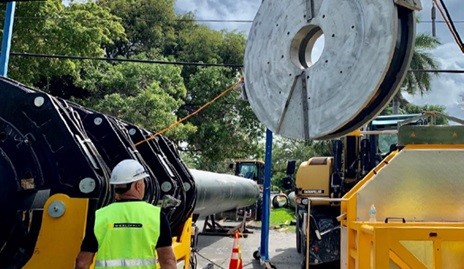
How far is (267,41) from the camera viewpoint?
429 cm

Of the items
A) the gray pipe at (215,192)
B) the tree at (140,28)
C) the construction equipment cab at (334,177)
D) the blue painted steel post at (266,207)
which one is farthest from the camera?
the tree at (140,28)

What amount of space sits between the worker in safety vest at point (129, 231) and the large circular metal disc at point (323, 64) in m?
1.35

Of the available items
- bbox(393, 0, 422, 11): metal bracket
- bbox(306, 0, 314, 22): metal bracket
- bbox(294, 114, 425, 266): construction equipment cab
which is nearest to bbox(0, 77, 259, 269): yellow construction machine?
bbox(306, 0, 314, 22): metal bracket

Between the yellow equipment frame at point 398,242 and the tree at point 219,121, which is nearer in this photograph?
the yellow equipment frame at point 398,242

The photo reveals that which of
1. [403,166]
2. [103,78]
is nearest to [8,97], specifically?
[403,166]

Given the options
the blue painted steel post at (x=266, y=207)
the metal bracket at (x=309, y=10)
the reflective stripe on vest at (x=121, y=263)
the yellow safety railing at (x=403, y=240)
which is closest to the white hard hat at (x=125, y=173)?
the reflective stripe on vest at (x=121, y=263)

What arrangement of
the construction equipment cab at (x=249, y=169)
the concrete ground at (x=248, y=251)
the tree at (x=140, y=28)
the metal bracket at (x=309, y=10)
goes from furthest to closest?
the tree at (x=140, y=28)
the construction equipment cab at (x=249, y=169)
the concrete ground at (x=248, y=251)
the metal bracket at (x=309, y=10)

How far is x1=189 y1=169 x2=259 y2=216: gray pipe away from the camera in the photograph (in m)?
7.35

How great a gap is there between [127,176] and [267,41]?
5.99 feet

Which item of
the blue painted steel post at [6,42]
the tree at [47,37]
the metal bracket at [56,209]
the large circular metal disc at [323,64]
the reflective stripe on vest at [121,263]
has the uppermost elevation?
the tree at [47,37]

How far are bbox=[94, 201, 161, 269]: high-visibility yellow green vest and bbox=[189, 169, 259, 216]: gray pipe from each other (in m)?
3.14

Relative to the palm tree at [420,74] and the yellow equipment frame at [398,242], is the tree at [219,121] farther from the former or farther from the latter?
the yellow equipment frame at [398,242]

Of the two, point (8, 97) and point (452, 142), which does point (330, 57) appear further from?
point (8, 97)

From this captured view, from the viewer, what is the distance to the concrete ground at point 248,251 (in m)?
10.5
